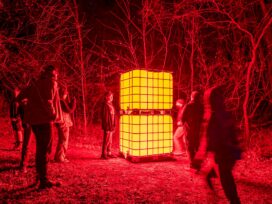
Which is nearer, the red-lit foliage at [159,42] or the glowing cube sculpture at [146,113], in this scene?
the glowing cube sculpture at [146,113]

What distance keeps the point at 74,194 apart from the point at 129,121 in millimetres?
3346

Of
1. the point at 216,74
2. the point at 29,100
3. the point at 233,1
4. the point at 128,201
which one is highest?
the point at 233,1

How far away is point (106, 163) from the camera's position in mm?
7570

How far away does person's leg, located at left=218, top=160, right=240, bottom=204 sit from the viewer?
3980 millimetres

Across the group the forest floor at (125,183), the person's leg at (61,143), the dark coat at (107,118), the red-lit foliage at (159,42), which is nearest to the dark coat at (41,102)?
the forest floor at (125,183)

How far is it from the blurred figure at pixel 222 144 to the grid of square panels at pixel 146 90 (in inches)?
138

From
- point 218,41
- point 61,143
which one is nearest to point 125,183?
point 61,143

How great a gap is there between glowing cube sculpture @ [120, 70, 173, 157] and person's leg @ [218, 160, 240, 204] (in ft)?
12.3

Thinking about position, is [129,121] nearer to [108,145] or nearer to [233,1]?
[108,145]

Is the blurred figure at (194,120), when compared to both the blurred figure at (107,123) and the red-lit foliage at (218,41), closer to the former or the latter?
the blurred figure at (107,123)

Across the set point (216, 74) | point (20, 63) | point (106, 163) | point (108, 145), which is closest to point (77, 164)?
point (106, 163)

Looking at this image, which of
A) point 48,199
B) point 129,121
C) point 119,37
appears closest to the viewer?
point 48,199

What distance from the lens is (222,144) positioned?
159 inches

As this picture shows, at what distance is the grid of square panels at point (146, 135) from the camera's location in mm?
7656
